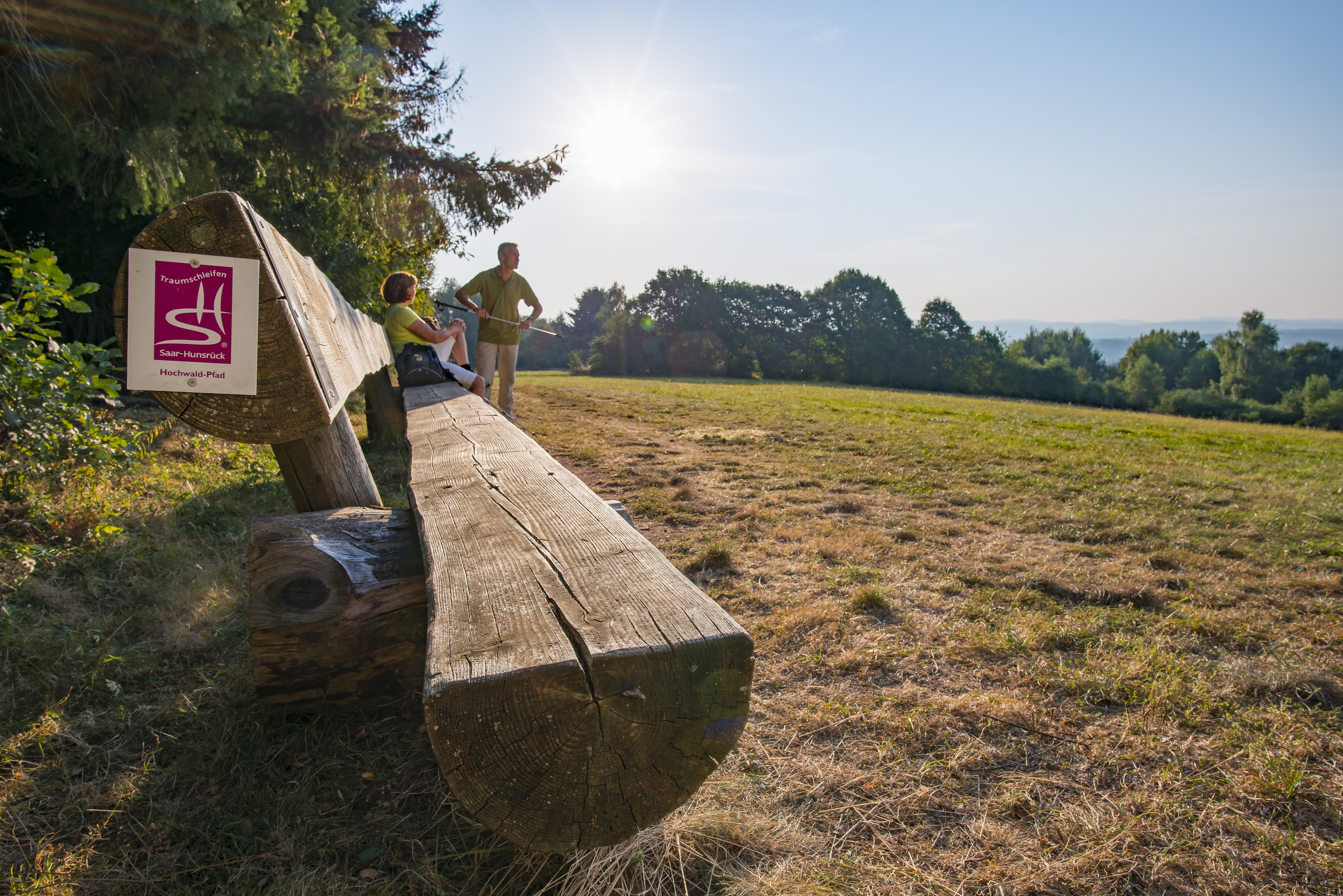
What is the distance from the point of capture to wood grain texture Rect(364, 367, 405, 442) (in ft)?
20.5

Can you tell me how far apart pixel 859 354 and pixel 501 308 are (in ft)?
174

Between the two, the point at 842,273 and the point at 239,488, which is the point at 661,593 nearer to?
the point at 239,488

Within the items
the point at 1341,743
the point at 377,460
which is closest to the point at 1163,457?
the point at 1341,743

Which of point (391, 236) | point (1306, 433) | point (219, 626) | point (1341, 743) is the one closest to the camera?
point (1341, 743)

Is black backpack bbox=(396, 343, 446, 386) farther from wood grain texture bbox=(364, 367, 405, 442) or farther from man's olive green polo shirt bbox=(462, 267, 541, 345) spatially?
man's olive green polo shirt bbox=(462, 267, 541, 345)

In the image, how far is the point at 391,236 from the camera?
10750 mm

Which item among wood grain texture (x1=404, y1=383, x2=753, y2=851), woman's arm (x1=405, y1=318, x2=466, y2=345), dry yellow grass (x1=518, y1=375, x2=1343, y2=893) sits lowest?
dry yellow grass (x1=518, y1=375, x2=1343, y2=893)

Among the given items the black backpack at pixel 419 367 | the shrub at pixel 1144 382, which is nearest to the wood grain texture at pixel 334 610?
the black backpack at pixel 419 367

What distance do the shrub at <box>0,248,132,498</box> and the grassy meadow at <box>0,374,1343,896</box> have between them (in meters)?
0.19

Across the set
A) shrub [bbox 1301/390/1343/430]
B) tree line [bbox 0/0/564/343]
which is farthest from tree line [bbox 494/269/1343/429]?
tree line [bbox 0/0/564/343]

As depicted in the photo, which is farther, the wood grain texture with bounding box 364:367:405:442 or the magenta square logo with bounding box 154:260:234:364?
the wood grain texture with bounding box 364:367:405:442

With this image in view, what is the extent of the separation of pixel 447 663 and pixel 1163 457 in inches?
395

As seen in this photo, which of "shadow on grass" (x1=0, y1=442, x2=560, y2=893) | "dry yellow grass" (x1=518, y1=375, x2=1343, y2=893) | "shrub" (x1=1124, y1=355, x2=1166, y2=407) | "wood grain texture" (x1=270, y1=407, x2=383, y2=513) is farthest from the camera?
"shrub" (x1=1124, y1=355, x2=1166, y2=407)

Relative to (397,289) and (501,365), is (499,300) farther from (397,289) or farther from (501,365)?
(397,289)
